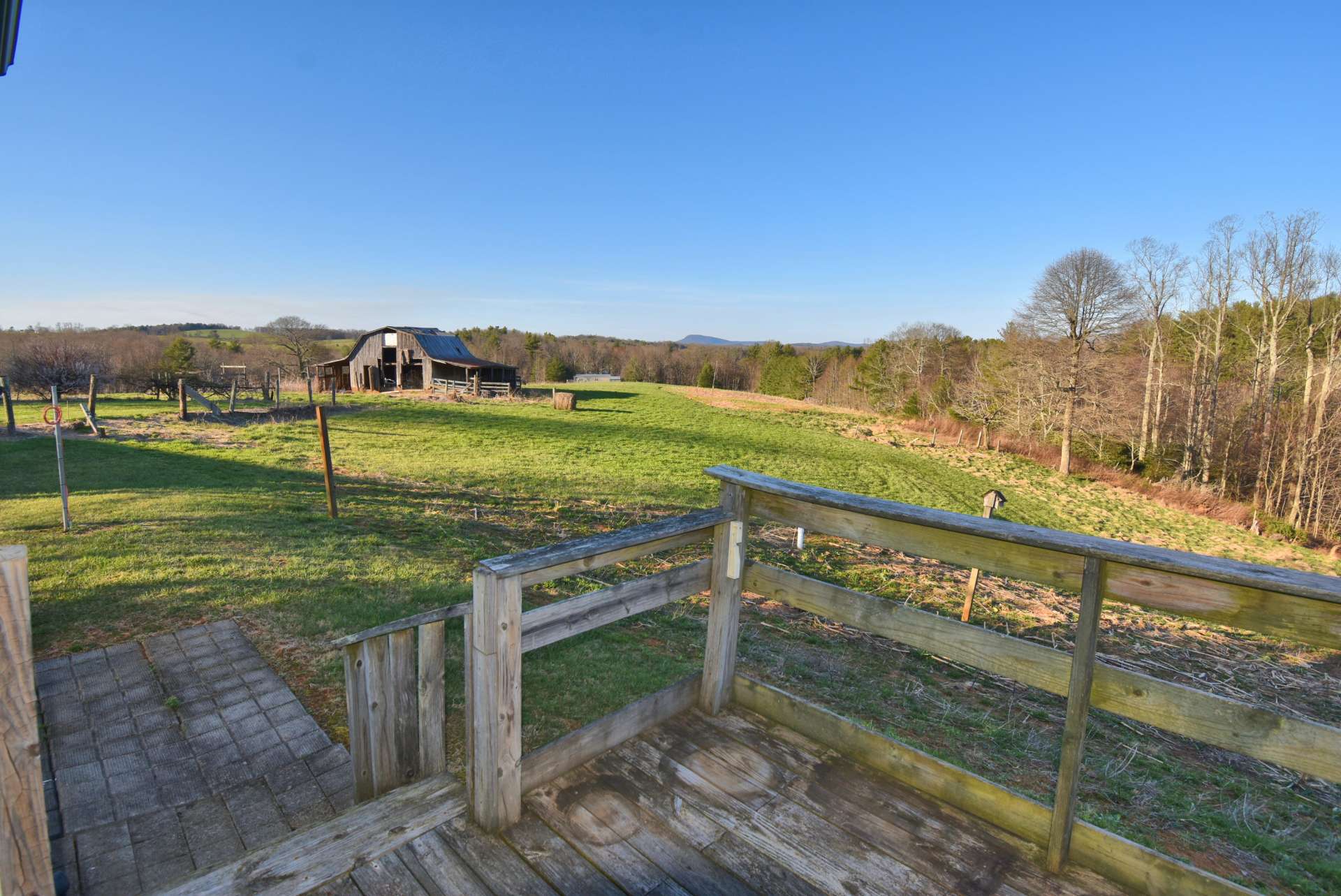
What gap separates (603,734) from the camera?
262 cm

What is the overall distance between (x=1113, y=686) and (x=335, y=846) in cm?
264

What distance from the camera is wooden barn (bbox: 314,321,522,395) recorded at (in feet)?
130

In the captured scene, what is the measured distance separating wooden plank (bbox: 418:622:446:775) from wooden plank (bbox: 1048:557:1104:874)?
2.21 metres

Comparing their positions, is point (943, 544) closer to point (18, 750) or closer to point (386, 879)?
point (386, 879)

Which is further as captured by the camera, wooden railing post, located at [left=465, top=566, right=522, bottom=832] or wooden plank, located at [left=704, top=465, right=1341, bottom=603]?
wooden railing post, located at [left=465, top=566, right=522, bottom=832]

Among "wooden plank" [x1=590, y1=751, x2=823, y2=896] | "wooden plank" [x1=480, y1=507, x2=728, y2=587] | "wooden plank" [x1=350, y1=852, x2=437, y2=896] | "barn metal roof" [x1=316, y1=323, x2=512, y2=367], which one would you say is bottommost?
"wooden plank" [x1=590, y1=751, x2=823, y2=896]

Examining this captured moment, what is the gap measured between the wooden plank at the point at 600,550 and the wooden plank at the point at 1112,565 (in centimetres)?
40

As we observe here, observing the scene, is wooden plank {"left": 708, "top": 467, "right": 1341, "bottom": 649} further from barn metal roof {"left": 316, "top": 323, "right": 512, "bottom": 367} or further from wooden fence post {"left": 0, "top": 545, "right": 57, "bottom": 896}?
barn metal roof {"left": 316, "top": 323, "right": 512, "bottom": 367}

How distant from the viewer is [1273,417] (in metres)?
24.0

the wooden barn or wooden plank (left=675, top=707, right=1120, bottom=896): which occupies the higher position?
the wooden barn

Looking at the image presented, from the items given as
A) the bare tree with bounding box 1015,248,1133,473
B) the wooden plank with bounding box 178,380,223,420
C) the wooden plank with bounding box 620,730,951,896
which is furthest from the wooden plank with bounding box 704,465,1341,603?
the bare tree with bounding box 1015,248,1133,473

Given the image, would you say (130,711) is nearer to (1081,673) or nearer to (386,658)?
(386,658)

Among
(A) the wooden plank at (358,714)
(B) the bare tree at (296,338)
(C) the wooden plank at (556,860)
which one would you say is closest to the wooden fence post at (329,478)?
(A) the wooden plank at (358,714)

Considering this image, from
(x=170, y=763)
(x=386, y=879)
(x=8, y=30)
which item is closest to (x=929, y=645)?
(x=386, y=879)
